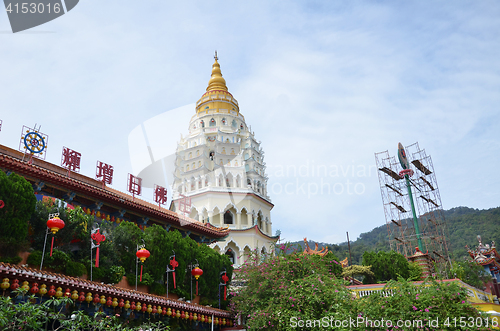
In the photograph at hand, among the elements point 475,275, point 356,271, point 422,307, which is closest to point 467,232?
point 475,275

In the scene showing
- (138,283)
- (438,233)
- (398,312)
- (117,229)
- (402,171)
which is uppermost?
(402,171)

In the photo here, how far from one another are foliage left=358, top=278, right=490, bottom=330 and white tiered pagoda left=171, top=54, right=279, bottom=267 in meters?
20.0

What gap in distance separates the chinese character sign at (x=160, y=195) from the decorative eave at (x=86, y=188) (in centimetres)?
286

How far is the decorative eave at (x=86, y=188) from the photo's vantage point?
47.8ft

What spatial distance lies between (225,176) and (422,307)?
996 inches

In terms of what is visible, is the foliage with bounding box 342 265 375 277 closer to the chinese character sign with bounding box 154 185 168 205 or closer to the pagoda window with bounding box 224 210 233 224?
the pagoda window with bounding box 224 210 233 224

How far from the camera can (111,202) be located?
60.0 ft

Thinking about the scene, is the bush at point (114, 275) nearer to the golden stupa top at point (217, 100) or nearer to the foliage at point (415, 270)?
the foliage at point (415, 270)

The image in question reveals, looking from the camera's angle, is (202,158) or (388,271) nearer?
(388,271)

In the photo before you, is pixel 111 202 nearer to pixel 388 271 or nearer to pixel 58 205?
pixel 58 205

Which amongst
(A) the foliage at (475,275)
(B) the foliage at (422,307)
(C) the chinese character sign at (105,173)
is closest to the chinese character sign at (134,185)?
(C) the chinese character sign at (105,173)

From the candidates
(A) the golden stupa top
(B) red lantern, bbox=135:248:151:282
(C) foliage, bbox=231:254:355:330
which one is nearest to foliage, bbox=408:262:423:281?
(C) foliage, bbox=231:254:355:330

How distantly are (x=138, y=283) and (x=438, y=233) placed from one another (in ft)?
107

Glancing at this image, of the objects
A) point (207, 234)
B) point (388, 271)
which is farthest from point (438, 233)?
point (207, 234)
